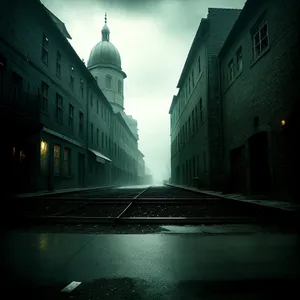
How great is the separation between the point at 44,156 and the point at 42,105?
3.01 metres

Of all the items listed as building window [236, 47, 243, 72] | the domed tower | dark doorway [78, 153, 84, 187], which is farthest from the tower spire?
building window [236, 47, 243, 72]

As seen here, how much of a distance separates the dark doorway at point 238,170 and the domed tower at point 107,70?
34.9 metres

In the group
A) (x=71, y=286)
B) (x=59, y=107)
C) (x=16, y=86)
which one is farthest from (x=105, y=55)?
(x=71, y=286)

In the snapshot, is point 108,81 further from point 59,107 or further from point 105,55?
point 59,107

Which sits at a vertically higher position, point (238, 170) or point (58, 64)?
point (58, 64)

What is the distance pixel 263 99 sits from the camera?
1027cm

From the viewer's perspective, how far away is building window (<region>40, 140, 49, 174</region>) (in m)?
15.6

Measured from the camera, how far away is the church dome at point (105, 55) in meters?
46.5

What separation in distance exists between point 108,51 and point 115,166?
20947mm

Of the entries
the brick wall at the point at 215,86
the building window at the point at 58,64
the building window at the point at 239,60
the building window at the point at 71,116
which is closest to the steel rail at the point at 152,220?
the building window at the point at 239,60

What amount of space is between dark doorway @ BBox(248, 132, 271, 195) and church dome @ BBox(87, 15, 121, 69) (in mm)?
39671

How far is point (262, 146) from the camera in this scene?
1123cm

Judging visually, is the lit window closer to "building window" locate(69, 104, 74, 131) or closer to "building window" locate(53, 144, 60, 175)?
"building window" locate(53, 144, 60, 175)

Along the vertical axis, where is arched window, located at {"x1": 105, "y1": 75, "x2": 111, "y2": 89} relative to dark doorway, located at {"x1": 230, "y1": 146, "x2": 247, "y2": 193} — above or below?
above
